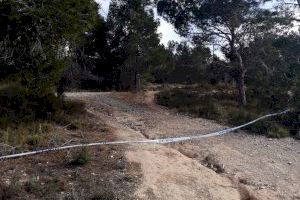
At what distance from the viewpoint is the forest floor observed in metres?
9.12

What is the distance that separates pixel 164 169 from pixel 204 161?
6.78 feet

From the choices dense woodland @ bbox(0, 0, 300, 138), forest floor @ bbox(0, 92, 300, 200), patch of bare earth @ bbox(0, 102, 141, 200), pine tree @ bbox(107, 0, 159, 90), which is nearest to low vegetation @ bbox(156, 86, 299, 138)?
dense woodland @ bbox(0, 0, 300, 138)

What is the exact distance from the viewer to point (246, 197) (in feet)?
33.6

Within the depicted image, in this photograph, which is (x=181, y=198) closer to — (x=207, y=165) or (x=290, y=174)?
(x=207, y=165)

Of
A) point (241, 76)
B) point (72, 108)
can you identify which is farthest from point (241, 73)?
point (72, 108)

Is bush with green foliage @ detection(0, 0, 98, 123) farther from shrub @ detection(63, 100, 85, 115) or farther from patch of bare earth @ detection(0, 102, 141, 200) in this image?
patch of bare earth @ detection(0, 102, 141, 200)

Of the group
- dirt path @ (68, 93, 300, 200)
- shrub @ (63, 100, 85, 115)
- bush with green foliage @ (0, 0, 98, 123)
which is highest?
bush with green foliage @ (0, 0, 98, 123)

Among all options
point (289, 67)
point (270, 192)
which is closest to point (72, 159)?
point (270, 192)

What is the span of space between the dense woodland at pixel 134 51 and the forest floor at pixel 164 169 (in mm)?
1870

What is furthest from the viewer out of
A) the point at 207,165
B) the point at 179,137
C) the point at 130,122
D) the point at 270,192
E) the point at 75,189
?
the point at 130,122

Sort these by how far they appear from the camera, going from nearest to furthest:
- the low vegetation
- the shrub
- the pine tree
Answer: the shrub < the low vegetation < the pine tree

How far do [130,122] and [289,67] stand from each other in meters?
9.75

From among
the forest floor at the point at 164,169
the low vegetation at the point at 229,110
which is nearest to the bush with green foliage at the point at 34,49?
the forest floor at the point at 164,169

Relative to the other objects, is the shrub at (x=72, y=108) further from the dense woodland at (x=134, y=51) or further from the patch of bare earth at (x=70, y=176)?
the patch of bare earth at (x=70, y=176)
